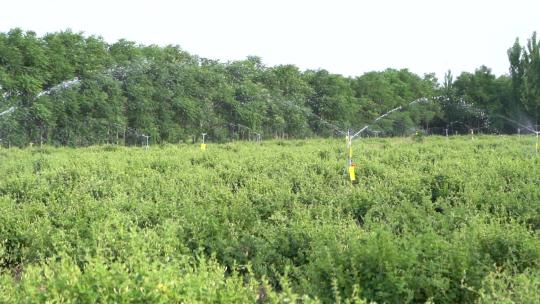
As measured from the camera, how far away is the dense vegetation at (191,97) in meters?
34.3

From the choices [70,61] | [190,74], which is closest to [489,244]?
[70,61]

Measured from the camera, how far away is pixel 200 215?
24.9ft

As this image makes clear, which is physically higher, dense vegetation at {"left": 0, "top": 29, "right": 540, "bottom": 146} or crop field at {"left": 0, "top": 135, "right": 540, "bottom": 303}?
dense vegetation at {"left": 0, "top": 29, "right": 540, "bottom": 146}

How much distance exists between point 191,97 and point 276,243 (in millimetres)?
38949

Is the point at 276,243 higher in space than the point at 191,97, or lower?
lower

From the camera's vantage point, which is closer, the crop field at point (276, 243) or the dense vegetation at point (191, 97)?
the crop field at point (276, 243)

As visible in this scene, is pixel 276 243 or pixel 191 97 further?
pixel 191 97

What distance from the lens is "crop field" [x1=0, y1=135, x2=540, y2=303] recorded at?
14.2 ft

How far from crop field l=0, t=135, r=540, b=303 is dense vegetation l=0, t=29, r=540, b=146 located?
24.7 metres

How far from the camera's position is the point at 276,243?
6.77 m

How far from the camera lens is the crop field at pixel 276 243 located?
433 centimetres

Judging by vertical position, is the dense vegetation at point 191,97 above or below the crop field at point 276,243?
above

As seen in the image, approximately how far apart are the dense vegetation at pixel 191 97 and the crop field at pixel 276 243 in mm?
24680

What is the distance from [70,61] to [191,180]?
3019 cm
